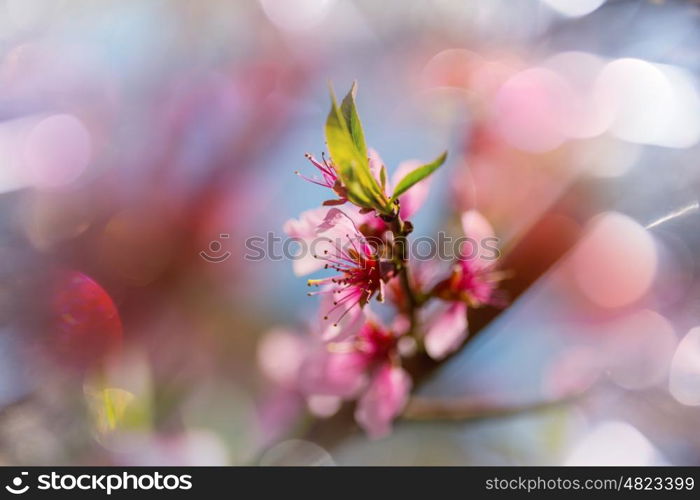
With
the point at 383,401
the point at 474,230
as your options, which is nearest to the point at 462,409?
the point at 383,401

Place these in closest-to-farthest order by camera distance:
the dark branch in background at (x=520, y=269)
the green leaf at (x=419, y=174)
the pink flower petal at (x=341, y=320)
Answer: the green leaf at (x=419, y=174) → the pink flower petal at (x=341, y=320) → the dark branch in background at (x=520, y=269)

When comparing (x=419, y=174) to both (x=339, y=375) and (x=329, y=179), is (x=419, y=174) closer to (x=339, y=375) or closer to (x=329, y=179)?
(x=329, y=179)

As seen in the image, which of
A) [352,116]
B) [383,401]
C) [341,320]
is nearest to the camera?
[352,116]

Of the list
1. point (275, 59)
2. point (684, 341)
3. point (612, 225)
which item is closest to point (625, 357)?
point (684, 341)

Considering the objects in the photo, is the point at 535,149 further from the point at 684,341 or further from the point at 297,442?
the point at 297,442

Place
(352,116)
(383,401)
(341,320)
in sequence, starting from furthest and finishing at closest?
(383,401), (341,320), (352,116)

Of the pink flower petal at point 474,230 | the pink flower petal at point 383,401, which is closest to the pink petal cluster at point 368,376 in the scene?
the pink flower petal at point 383,401

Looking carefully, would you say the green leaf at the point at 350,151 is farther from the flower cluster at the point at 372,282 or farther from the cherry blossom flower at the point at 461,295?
the cherry blossom flower at the point at 461,295
